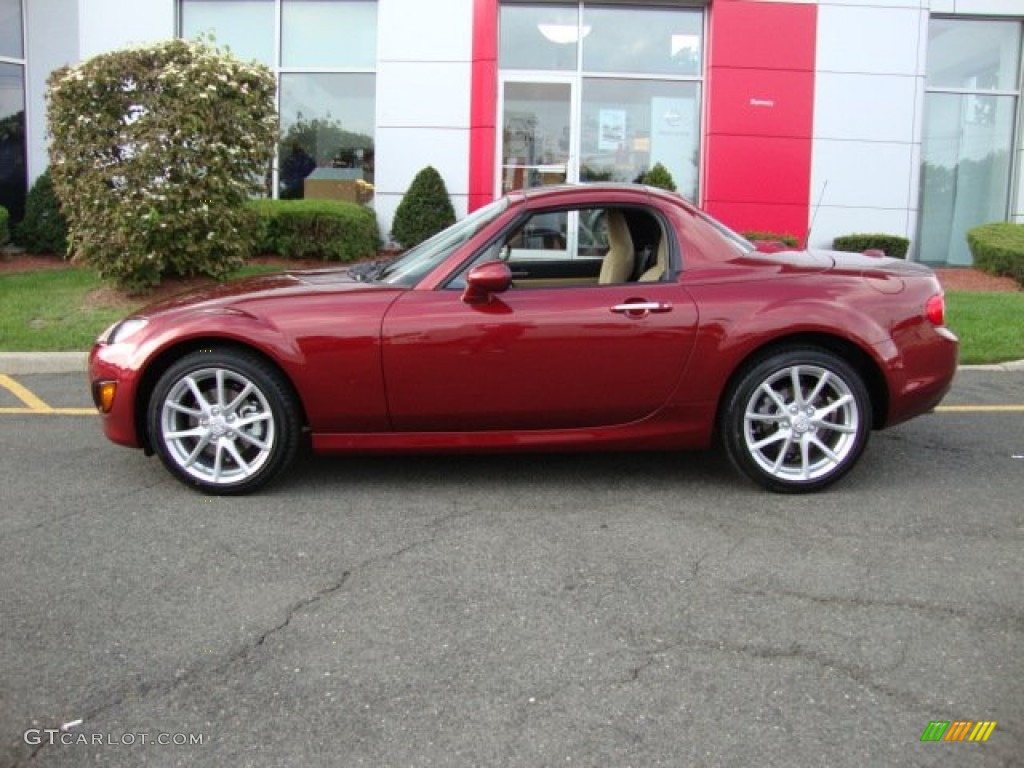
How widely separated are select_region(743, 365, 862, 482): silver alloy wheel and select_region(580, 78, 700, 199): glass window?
9.93 metres

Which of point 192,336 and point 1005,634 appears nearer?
point 1005,634

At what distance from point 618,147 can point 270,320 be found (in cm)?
1049

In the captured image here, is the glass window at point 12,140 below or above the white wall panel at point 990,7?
below

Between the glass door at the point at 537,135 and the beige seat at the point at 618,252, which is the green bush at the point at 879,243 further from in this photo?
the beige seat at the point at 618,252

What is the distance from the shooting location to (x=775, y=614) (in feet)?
11.7

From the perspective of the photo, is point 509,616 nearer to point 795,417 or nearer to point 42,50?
point 795,417

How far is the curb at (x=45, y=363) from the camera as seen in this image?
8.15 m

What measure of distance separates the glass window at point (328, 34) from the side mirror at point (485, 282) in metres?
10.6

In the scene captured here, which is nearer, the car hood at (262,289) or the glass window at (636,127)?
the car hood at (262,289)

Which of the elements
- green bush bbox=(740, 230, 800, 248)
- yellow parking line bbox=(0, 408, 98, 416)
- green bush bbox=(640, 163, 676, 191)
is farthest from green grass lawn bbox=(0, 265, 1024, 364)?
green bush bbox=(640, 163, 676, 191)

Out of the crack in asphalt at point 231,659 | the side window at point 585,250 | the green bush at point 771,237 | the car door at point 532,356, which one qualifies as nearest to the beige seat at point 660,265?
the side window at point 585,250

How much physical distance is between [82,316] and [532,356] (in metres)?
6.53

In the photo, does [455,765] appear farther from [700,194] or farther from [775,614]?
[700,194]

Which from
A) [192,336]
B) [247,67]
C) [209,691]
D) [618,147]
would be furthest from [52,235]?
[209,691]
